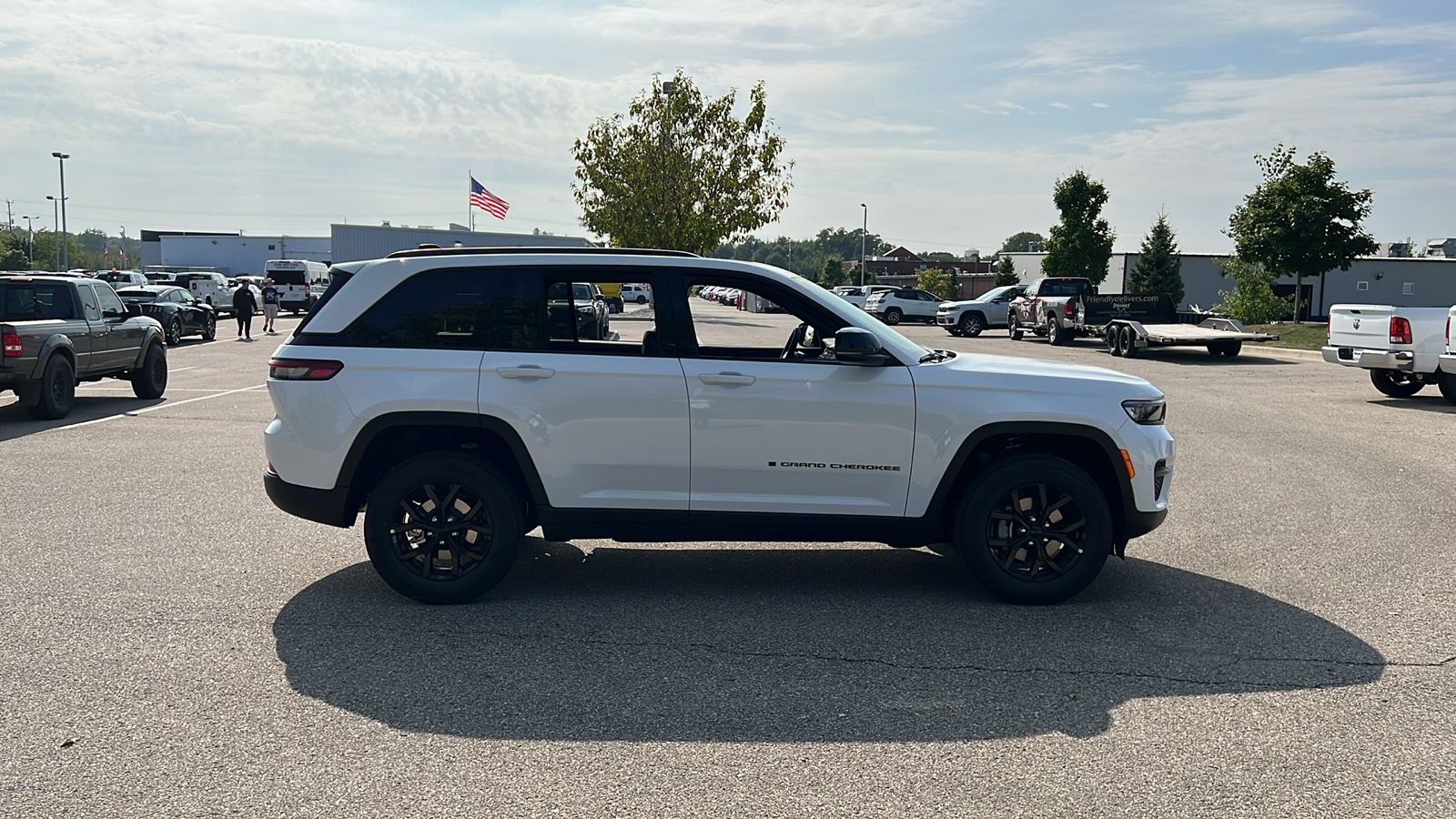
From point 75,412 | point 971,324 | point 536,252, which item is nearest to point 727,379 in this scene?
point 536,252

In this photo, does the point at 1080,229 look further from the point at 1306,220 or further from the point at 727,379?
the point at 727,379

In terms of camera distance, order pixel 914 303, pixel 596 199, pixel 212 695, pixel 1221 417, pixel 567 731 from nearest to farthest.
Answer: pixel 567 731, pixel 212 695, pixel 1221 417, pixel 914 303, pixel 596 199

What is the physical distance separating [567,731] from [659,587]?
2127 mm

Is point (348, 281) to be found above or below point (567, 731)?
above

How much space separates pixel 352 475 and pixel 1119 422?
4033 mm

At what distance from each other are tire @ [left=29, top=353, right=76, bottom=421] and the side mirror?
1188 centimetres

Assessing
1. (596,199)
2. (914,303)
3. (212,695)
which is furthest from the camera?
(596,199)

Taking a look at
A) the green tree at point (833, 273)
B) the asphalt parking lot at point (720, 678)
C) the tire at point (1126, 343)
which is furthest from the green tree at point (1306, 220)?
the green tree at point (833, 273)

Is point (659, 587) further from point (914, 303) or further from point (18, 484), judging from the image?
point (914, 303)

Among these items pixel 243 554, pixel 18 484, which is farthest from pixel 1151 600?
pixel 18 484

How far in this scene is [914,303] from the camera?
167ft

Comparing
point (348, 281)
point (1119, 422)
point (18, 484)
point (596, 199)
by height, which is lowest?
point (18, 484)

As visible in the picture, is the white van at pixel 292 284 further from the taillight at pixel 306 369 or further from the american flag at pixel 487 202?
the taillight at pixel 306 369

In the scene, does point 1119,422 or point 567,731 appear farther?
point 1119,422
